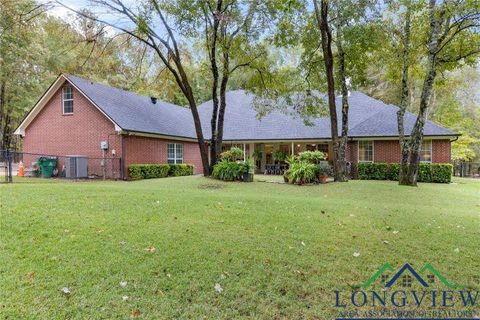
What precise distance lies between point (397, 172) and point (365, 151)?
7.56 ft

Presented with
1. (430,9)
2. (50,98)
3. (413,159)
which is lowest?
(413,159)

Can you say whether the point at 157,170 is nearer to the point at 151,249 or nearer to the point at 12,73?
the point at 151,249

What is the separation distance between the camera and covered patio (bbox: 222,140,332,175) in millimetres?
21391

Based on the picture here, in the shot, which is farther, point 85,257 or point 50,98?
point 50,98

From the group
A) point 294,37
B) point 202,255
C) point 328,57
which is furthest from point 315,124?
point 202,255

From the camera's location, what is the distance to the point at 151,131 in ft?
56.5

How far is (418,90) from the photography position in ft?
104

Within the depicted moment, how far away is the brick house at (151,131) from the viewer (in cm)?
1638

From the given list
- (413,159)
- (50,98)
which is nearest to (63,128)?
(50,98)

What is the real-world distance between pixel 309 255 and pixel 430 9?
12.1m

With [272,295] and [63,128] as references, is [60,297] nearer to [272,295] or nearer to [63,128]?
[272,295]

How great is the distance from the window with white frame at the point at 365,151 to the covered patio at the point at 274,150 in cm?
238

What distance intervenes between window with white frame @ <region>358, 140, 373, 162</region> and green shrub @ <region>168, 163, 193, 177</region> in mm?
10602

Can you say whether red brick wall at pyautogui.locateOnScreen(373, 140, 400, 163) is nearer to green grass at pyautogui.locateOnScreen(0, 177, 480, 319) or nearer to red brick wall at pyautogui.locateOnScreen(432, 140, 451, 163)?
red brick wall at pyautogui.locateOnScreen(432, 140, 451, 163)
